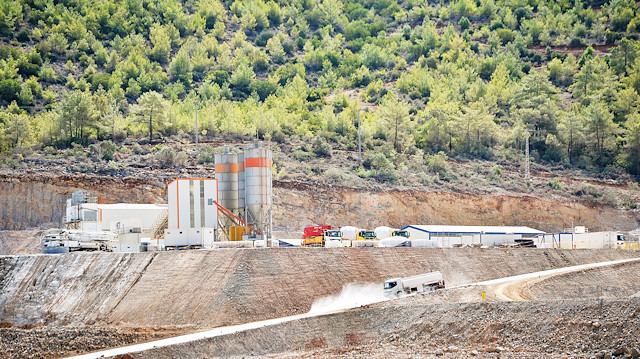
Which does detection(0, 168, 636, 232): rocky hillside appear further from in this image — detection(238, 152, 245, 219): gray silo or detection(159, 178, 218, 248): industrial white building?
detection(159, 178, 218, 248): industrial white building

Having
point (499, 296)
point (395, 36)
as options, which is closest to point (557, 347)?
point (499, 296)

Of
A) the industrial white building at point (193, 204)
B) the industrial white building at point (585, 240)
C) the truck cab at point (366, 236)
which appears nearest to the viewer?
the industrial white building at point (193, 204)

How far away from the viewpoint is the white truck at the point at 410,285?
46906 mm

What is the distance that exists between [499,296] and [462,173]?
167 feet

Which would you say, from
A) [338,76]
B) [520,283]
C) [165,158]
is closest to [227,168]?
[520,283]

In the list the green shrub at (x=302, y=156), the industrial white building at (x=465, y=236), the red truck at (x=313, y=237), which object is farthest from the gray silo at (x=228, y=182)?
the green shrub at (x=302, y=156)

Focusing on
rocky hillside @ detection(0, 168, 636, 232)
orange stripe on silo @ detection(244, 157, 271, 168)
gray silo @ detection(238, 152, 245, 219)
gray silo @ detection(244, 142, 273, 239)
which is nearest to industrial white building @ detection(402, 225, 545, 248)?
rocky hillside @ detection(0, 168, 636, 232)

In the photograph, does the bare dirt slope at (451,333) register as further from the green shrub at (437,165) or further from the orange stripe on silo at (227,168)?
the green shrub at (437,165)

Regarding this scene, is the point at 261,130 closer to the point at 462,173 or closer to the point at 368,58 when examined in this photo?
the point at 462,173

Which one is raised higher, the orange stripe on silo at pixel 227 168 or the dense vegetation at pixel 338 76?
the dense vegetation at pixel 338 76

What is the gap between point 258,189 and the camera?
5603 centimetres

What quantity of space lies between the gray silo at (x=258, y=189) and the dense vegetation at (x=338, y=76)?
31.4 metres

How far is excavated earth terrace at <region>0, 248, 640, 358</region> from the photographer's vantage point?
3294cm

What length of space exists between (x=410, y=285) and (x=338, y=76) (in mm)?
93876
